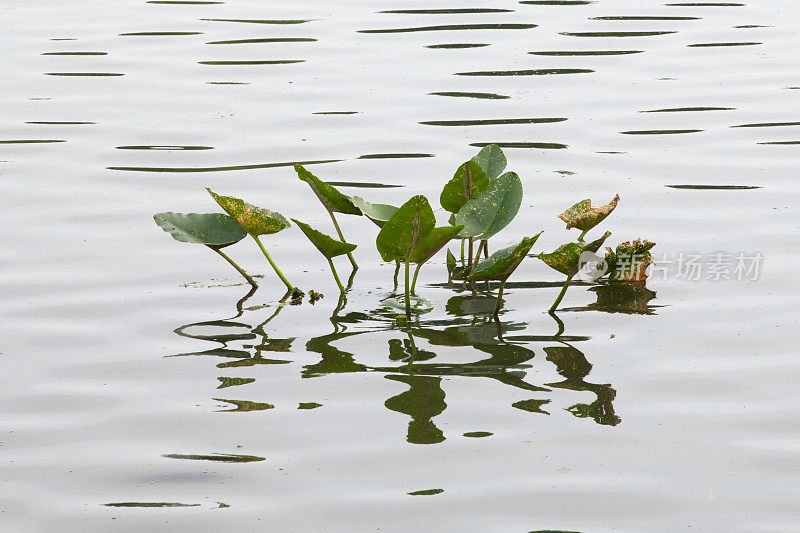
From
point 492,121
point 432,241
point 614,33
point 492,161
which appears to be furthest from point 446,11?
point 432,241

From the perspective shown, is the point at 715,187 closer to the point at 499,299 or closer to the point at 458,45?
the point at 499,299

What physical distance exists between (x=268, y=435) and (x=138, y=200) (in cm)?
170

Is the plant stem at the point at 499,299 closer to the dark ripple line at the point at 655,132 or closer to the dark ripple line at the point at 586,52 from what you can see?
the dark ripple line at the point at 655,132

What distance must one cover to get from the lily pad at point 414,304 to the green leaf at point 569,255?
33 cm

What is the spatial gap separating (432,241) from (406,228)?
0.08 metres

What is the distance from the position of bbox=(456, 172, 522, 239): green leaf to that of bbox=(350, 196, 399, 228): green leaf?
0.62 feet

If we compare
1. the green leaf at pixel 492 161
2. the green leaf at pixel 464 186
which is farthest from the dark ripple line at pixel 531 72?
the green leaf at pixel 464 186

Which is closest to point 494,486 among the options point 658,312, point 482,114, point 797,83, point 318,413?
point 318,413

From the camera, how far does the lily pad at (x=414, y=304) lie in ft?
8.36

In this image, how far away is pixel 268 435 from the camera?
1985 millimetres

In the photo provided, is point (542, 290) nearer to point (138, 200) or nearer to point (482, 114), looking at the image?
point (138, 200)

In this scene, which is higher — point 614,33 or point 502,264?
point 614,33

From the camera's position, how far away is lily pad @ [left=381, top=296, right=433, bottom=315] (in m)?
2.55

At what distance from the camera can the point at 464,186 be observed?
8.97 ft
